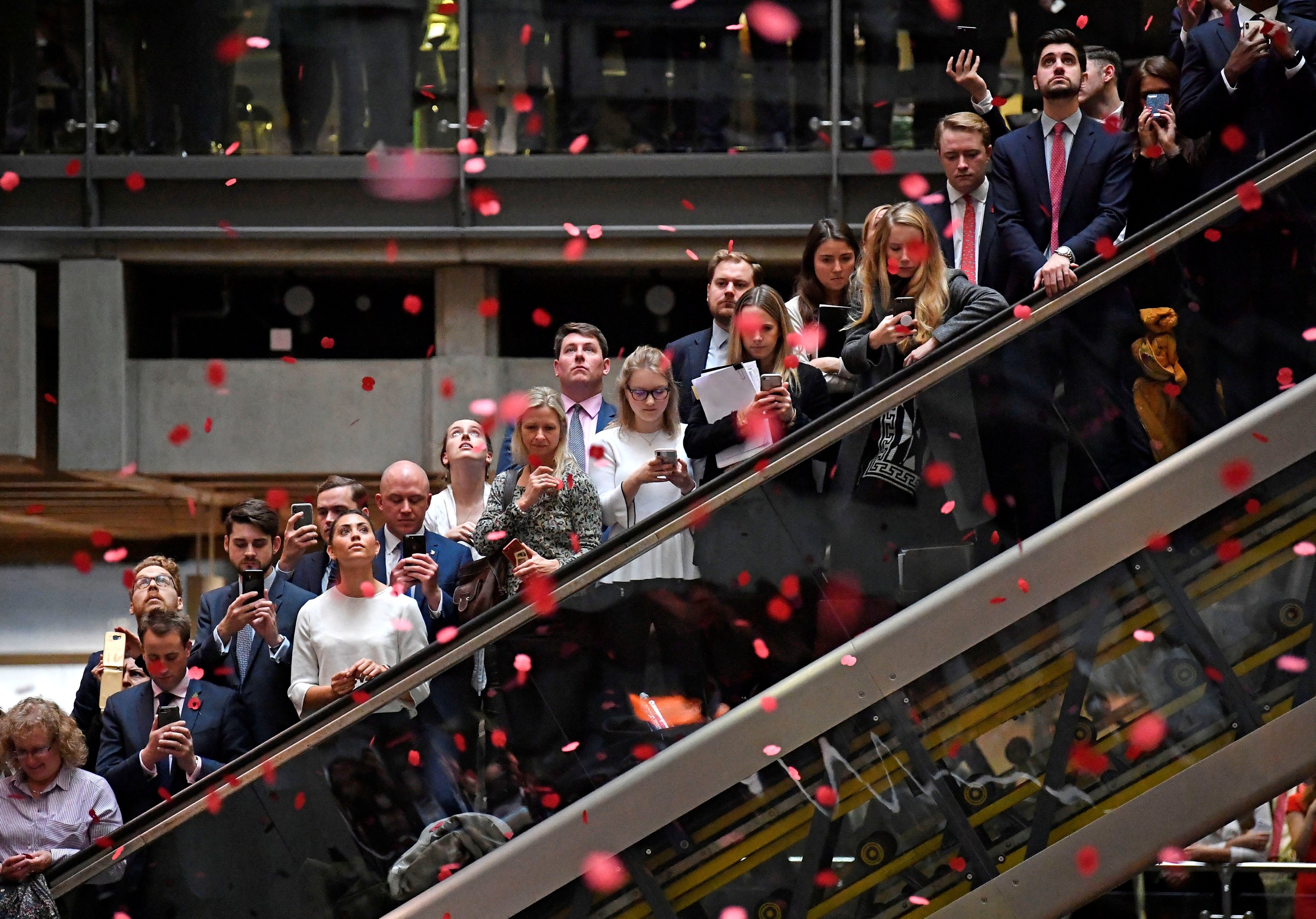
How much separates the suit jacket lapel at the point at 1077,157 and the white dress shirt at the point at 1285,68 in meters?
0.43

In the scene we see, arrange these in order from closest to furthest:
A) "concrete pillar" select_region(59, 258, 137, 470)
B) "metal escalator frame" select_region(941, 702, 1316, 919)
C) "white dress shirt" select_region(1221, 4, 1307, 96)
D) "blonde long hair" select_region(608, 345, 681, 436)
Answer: "metal escalator frame" select_region(941, 702, 1316, 919)
"white dress shirt" select_region(1221, 4, 1307, 96)
"blonde long hair" select_region(608, 345, 681, 436)
"concrete pillar" select_region(59, 258, 137, 470)

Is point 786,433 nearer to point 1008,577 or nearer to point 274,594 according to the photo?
point 1008,577

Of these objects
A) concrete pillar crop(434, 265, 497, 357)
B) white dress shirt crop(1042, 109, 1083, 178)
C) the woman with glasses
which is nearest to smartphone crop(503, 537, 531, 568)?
the woman with glasses

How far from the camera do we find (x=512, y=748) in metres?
3.88

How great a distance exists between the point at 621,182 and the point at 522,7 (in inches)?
58.9

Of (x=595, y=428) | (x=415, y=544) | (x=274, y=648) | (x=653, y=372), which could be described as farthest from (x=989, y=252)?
(x=274, y=648)

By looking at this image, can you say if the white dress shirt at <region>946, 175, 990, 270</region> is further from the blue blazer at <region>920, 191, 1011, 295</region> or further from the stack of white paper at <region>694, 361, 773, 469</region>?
the stack of white paper at <region>694, 361, 773, 469</region>

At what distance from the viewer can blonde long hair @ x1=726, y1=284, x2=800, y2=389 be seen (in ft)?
14.9

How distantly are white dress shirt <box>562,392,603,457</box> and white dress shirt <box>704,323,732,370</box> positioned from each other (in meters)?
0.39

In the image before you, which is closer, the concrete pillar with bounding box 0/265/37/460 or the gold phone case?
the gold phone case

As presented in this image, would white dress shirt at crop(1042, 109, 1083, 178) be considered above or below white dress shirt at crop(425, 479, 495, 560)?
above

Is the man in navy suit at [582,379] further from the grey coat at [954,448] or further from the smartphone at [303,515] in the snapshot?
the grey coat at [954,448]

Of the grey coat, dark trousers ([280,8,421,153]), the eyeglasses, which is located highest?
dark trousers ([280,8,421,153])

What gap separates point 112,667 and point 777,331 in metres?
2.58
